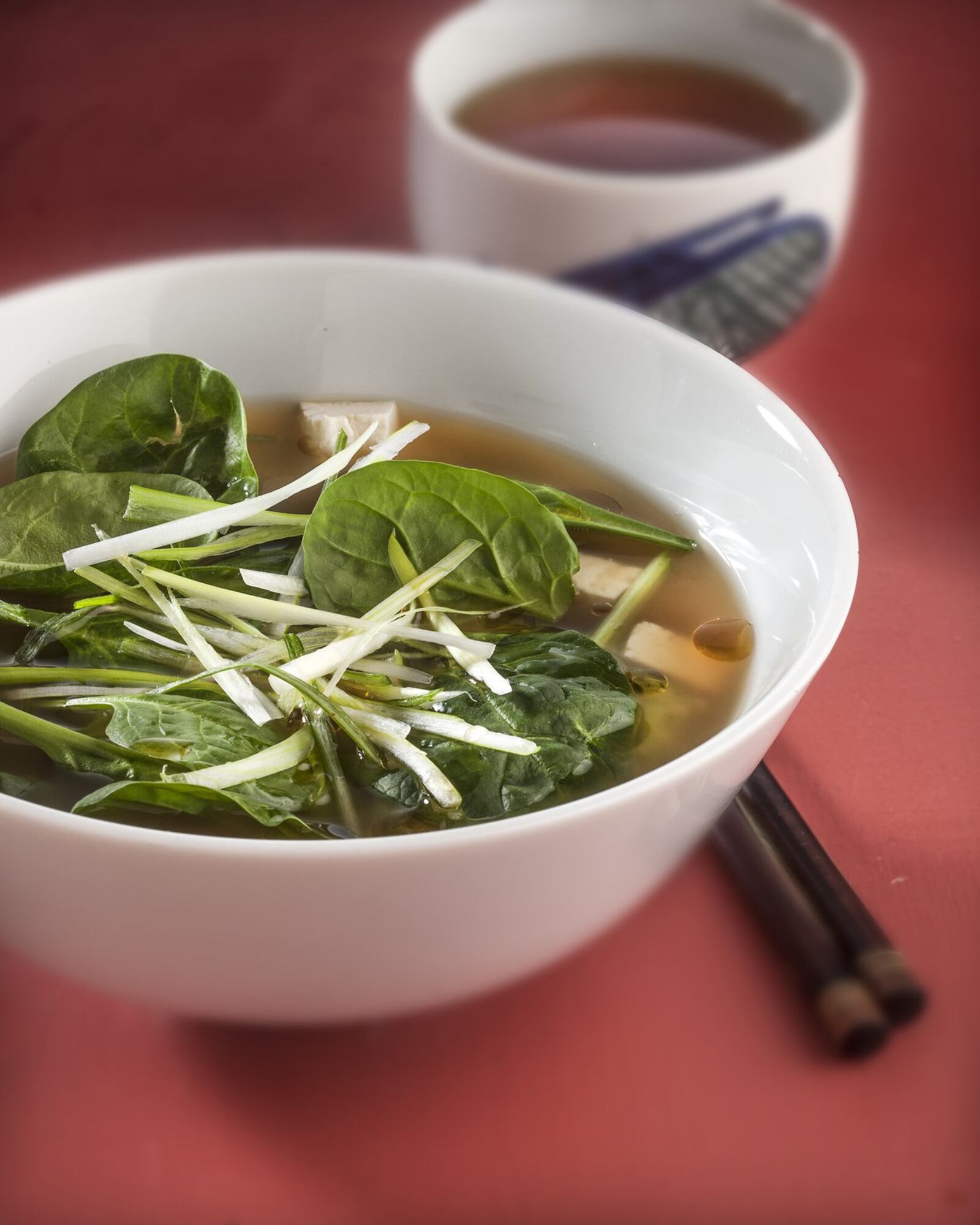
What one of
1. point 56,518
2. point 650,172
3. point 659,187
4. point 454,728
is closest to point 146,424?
point 56,518

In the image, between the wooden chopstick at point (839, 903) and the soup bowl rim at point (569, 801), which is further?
the wooden chopstick at point (839, 903)

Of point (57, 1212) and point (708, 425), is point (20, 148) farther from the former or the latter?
point (57, 1212)

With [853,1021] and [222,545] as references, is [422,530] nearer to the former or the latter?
[222,545]

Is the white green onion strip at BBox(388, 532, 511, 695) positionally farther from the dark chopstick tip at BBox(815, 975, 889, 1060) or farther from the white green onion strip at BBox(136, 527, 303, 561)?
the dark chopstick tip at BBox(815, 975, 889, 1060)

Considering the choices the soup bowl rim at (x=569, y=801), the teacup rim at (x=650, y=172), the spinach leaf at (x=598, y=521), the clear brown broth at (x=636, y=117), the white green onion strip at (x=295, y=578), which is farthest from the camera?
the clear brown broth at (x=636, y=117)

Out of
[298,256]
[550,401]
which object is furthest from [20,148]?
[550,401]

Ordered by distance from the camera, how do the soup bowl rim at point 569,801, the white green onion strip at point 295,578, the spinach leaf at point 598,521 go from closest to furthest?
the soup bowl rim at point 569,801, the white green onion strip at point 295,578, the spinach leaf at point 598,521

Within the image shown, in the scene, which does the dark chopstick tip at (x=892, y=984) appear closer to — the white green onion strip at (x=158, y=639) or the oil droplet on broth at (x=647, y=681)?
the oil droplet on broth at (x=647, y=681)

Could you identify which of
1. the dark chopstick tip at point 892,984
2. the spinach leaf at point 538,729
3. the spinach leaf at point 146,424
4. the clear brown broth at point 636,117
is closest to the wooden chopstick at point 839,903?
the dark chopstick tip at point 892,984
